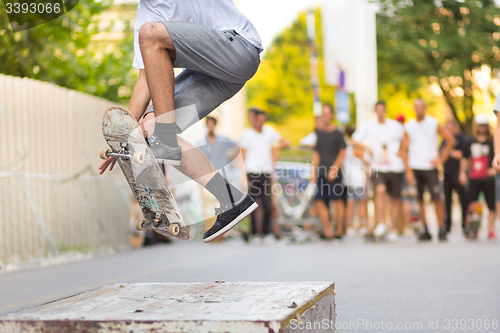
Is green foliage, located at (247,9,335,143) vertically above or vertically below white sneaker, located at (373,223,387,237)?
above

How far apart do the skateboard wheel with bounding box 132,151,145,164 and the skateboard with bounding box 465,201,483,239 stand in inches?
340

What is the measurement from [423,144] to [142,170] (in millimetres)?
8287

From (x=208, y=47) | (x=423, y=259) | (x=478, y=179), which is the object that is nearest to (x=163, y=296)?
(x=208, y=47)

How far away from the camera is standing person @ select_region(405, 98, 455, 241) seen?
416 inches

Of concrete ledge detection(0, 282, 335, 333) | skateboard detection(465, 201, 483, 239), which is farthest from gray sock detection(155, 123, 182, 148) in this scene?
skateboard detection(465, 201, 483, 239)

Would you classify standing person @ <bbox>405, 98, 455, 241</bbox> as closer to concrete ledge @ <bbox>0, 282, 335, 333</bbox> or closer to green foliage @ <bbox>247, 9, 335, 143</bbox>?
concrete ledge @ <bbox>0, 282, 335, 333</bbox>

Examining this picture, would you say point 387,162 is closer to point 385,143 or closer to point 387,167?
point 387,167

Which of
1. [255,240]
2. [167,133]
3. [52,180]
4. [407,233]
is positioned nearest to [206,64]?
[167,133]

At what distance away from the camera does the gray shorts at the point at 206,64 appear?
3287 mm

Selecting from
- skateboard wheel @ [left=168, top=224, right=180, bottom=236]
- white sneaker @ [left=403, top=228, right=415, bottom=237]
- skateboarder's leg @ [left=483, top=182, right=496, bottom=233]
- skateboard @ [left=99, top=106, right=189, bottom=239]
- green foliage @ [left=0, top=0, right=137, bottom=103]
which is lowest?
white sneaker @ [left=403, top=228, right=415, bottom=237]

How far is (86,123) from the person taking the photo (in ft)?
34.7

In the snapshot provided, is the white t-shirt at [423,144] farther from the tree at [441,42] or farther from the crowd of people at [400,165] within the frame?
the tree at [441,42]

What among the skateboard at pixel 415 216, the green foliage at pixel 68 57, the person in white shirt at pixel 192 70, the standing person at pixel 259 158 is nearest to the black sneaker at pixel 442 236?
the skateboard at pixel 415 216

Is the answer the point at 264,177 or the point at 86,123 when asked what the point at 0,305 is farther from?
the point at 264,177
